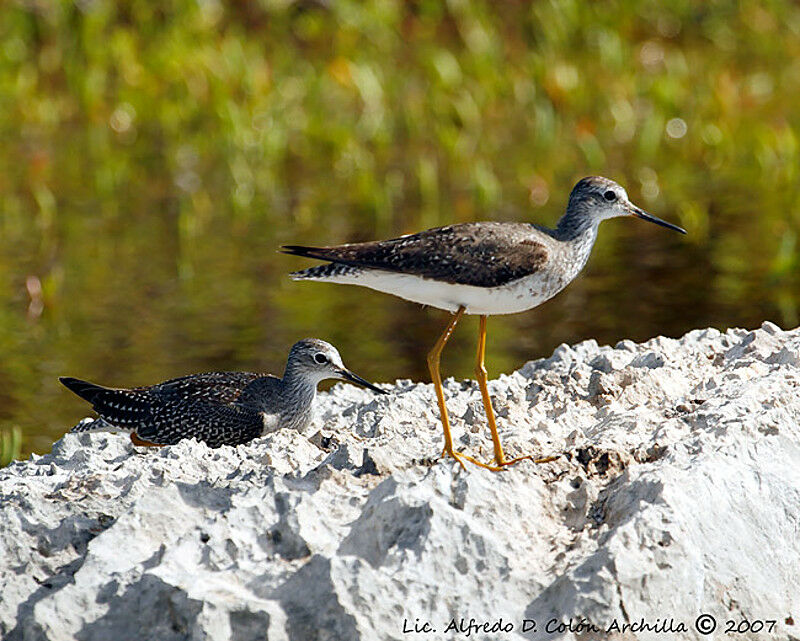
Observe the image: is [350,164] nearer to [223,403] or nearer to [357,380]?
[357,380]

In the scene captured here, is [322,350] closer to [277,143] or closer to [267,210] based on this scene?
[267,210]

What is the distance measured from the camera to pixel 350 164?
14.4m

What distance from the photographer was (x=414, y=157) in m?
14.6

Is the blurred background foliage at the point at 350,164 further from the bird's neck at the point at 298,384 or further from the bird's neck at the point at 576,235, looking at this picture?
the bird's neck at the point at 576,235

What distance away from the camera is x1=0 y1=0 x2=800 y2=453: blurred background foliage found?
1026 centimetres

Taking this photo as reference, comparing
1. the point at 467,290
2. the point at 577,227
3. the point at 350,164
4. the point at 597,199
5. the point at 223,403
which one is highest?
the point at 350,164

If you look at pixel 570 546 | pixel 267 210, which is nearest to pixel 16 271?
pixel 267 210

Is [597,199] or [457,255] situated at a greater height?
[597,199]

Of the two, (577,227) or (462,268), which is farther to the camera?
(577,227)

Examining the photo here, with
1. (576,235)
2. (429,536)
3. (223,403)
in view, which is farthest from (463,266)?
(223,403)

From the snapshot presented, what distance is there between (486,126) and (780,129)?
309cm

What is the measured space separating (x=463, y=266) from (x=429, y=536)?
1.47 metres

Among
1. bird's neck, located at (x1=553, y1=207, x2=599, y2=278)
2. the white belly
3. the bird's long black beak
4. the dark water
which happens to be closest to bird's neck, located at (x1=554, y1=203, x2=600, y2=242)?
bird's neck, located at (x1=553, y1=207, x2=599, y2=278)

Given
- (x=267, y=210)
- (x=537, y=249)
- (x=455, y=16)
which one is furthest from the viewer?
(x=455, y=16)
